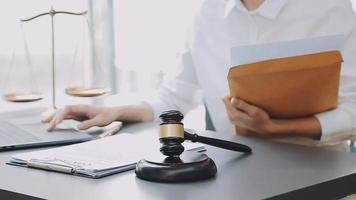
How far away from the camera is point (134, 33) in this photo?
249 cm

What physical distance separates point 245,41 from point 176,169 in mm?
841

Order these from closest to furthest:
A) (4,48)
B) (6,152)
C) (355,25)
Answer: (6,152), (355,25), (4,48)

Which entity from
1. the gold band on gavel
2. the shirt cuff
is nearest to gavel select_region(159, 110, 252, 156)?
the gold band on gavel

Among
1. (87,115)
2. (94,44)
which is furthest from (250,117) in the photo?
(94,44)

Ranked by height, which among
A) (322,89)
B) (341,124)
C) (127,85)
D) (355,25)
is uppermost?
(355,25)

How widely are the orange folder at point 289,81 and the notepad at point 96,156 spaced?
166 millimetres

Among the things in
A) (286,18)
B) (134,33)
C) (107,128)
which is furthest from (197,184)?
(134,33)

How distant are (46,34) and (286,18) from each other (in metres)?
0.98

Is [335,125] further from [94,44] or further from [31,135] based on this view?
[94,44]

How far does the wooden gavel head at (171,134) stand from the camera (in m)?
0.83

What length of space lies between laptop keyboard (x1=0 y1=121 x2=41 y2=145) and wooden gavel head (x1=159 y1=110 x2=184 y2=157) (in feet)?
1.28

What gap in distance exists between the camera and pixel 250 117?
1214 millimetres

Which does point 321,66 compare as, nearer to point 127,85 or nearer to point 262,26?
point 262,26

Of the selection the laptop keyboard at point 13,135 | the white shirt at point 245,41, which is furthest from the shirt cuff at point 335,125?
the laptop keyboard at point 13,135
